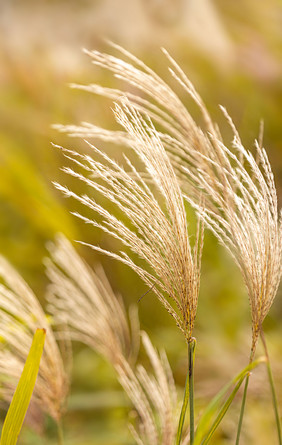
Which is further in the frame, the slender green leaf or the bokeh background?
the bokeh background

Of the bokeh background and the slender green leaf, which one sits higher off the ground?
the bokeh background

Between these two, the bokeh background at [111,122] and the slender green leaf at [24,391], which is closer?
the slender green leaf at [24,391]

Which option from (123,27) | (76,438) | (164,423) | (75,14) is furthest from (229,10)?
(164,423)

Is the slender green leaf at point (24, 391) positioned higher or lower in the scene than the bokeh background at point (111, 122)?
lower

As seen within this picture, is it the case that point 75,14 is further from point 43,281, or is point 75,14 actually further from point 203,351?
point 203,351
